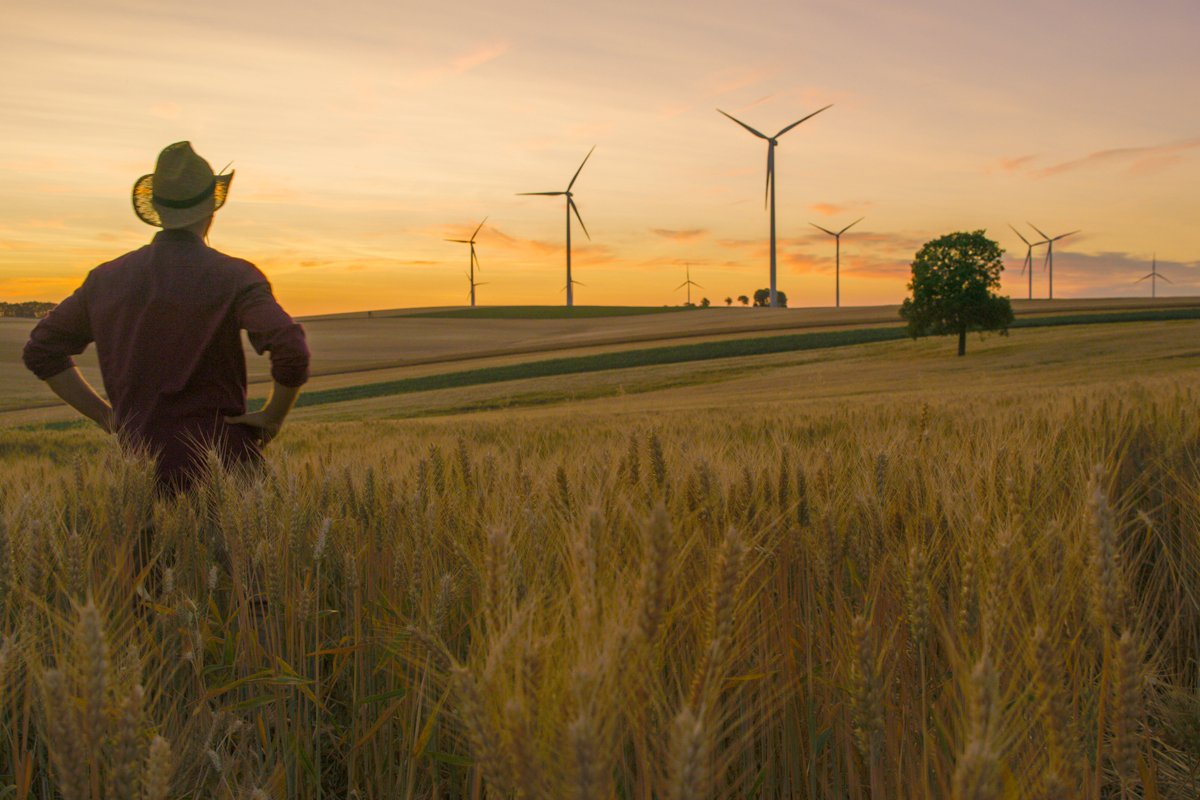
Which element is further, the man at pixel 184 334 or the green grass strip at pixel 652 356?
the green grass strip at pixel 652 356

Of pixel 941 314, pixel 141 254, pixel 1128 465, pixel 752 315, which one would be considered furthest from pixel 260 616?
pixel 752 315

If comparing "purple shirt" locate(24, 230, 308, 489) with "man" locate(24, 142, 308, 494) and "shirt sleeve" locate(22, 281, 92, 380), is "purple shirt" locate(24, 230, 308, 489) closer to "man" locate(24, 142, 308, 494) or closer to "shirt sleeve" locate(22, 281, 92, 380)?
"man" locate(24, 142, 308, 494)

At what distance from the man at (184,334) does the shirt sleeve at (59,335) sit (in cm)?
17

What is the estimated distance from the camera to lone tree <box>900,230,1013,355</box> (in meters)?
48.1

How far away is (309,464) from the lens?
4098 millimetres

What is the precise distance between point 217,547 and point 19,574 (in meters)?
0.56

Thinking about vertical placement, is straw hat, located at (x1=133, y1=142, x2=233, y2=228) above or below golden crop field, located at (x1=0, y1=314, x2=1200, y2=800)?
above

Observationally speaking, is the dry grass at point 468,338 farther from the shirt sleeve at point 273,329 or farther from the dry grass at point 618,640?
the dry grass at point 618,640

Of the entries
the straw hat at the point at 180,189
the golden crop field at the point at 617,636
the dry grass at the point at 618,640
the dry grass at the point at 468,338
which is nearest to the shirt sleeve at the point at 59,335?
the straw hat at the point at 180,189

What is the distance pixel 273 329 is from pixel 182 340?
0.39 metres

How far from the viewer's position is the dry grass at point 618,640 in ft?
3.44

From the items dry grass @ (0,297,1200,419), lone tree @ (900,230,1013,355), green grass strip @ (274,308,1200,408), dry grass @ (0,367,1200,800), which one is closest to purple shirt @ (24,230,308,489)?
dry grass @ (0,367,1200,800)

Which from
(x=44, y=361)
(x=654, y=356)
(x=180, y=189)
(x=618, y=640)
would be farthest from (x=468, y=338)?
(x=618, y=640)

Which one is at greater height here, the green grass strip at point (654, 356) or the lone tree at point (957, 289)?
the lone tree at point (957, 289)
